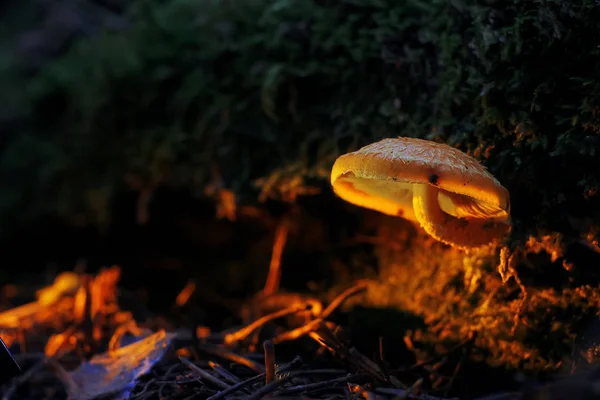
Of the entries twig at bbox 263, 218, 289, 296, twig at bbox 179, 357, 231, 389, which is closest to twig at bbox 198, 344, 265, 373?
twig at bbox 179, 357, 231, 389

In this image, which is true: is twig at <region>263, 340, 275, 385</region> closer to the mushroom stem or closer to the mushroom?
the mushroom

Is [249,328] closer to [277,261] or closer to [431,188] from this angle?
[277,261]

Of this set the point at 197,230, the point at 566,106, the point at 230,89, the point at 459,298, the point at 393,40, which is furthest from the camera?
the point at 197,230

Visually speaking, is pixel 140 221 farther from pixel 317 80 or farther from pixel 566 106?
pixel 566 106

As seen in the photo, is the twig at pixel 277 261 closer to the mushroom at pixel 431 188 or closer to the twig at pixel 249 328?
the twig at pixel 249 328

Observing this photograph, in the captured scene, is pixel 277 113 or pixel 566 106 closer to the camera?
pixel 566 106

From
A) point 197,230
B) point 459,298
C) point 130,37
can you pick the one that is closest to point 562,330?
point 459,298

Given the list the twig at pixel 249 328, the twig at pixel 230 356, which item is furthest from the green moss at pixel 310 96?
the twig at pixel 230 356

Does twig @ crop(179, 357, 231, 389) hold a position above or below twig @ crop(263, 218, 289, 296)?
above
